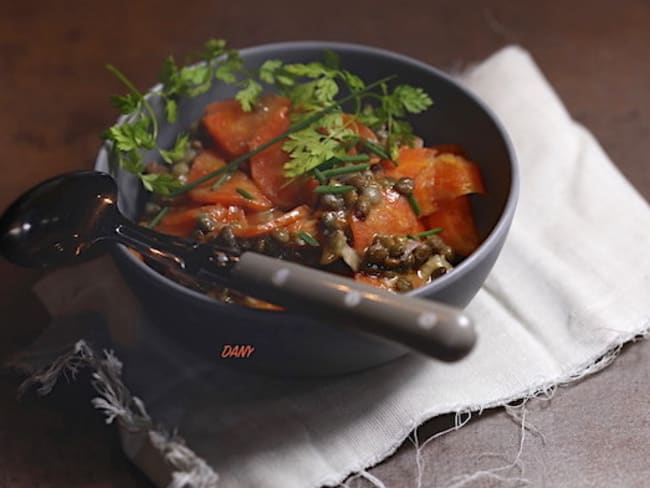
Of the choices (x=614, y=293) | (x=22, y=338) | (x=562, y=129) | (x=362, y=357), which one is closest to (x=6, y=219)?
(x=22, y=338)

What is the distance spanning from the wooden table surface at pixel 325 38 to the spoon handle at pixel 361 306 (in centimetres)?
34

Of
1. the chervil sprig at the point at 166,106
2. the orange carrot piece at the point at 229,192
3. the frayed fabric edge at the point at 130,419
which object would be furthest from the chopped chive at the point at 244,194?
the frayed fabric edge at the point at 130,419

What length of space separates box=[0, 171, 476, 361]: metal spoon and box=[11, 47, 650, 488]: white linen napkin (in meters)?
0.18

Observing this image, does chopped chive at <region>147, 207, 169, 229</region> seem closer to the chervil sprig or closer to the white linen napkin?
the chervil sprig

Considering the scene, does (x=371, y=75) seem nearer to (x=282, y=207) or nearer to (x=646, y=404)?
(x=282, y=207)

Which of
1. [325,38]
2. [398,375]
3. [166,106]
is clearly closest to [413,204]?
[398,375]

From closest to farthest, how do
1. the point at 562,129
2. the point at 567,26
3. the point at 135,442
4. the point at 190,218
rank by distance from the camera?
the point at 135,442
the point at 190,218
the point at 562,129
the point at 567,26

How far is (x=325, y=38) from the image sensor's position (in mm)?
2408

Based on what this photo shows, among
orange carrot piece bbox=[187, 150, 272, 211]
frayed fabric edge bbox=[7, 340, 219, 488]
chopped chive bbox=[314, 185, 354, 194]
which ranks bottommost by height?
frayed fabric edge bbox=[7, 340, 219, 488]

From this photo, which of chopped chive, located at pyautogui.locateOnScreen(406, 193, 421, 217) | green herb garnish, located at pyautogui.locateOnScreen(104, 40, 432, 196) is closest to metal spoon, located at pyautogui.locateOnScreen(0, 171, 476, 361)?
green herb garnish, located at pyautogui.locateOnScreen(104, 40, 432, 196)

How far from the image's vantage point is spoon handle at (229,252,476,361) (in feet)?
3.49

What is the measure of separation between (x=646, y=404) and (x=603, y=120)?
867mm

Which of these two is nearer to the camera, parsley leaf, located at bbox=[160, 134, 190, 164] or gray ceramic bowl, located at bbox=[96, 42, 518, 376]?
gray ceramic bowl, located at bbox=[96, 42, 518, 376]

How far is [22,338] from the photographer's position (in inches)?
62.1
